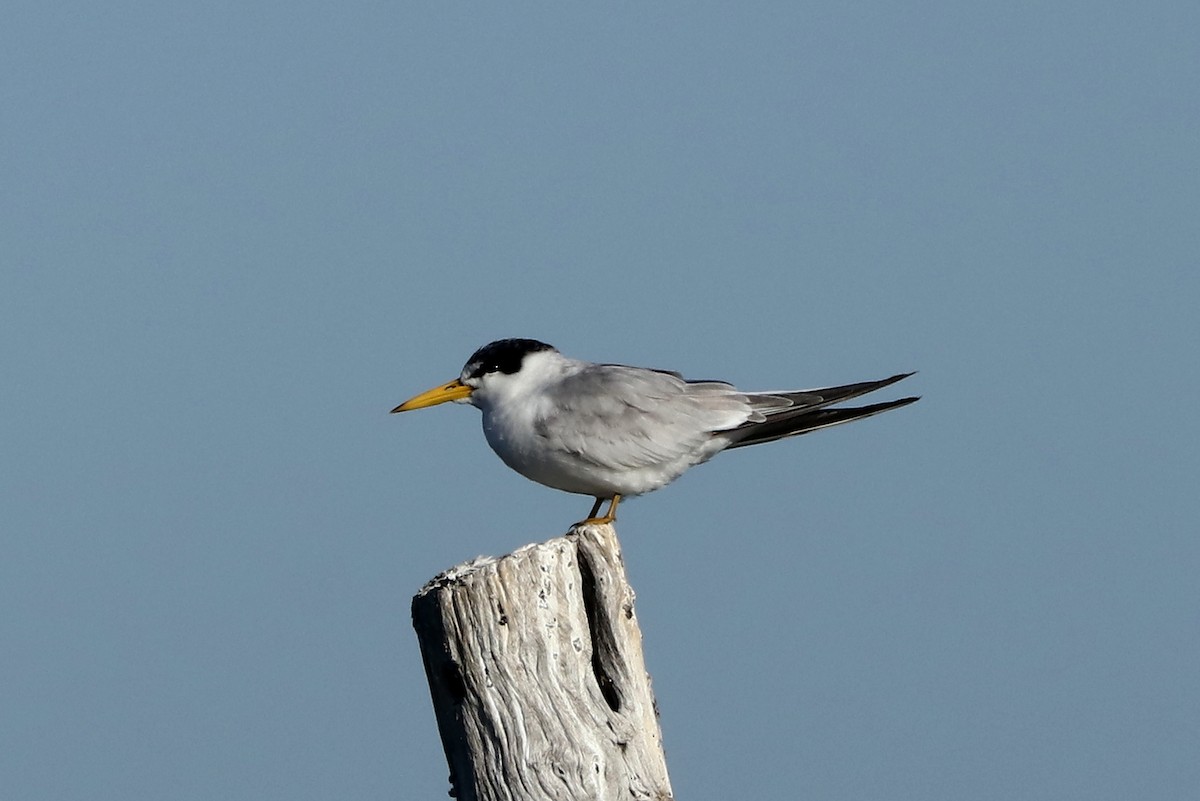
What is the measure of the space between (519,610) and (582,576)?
0.54 meters

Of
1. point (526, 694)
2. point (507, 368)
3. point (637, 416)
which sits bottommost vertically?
point (526, 694)

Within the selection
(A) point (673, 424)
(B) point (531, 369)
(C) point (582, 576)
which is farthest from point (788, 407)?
(C) point (582, 576)

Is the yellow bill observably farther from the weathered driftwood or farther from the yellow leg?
the weathered driftwood

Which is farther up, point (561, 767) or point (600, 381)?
point (600, 381)

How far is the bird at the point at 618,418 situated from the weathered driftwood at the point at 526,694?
218 centimetres

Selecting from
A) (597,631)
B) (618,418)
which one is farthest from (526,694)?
(618,418)

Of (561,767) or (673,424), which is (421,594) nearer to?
(561,767)

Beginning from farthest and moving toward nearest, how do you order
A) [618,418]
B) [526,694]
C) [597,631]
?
1. [618,418]
2. [597,631]
3. [526,694]

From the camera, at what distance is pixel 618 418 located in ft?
25.1

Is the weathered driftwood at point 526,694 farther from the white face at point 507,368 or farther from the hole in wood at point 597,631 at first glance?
the white face at point 507,368

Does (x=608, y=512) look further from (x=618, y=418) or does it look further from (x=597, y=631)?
(x=597, y=631)

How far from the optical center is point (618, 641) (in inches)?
222

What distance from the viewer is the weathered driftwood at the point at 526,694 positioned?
517cm

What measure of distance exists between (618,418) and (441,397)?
119cm
